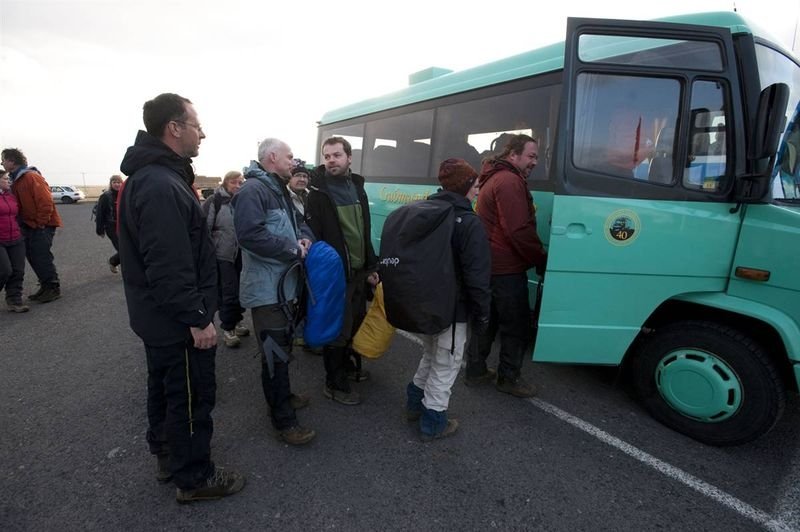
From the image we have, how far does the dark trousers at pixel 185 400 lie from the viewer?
6.83 ft

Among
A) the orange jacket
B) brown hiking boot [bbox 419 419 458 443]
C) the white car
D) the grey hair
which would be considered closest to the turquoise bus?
brown hiking boot [bbox 419 419 458 443]

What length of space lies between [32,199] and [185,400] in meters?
5.57

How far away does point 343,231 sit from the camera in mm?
3143

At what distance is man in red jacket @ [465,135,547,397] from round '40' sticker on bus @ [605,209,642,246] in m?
0.47

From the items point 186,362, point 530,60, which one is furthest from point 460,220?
point 530,60

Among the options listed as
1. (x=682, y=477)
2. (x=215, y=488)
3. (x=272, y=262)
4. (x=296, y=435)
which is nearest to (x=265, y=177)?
(x=272, y=262)

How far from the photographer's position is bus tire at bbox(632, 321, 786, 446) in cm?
263

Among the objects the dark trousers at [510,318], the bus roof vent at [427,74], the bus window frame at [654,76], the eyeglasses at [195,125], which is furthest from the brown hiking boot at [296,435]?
the bus roof vent at [427,74]

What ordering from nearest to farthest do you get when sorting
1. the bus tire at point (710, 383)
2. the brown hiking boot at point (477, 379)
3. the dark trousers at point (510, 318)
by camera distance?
the bus tire at point (710, 383) < the dark trousers at point (510, 318) < the brown hiking boot at point (477, 379)

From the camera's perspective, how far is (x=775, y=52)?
2805mm

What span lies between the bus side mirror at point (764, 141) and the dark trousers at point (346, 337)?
261 cm

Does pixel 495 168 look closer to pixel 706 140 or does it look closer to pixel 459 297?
pixel 459 297

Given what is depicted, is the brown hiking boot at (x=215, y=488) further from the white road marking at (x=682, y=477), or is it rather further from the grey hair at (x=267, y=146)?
the white road marking at (x=682, y=477)

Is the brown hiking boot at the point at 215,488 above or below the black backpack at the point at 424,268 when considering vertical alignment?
below
